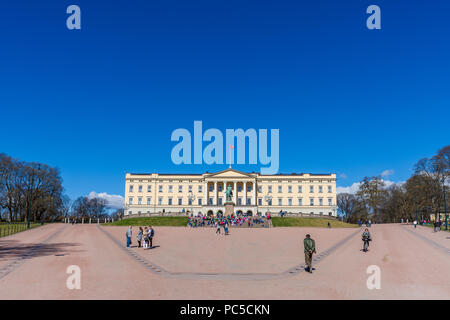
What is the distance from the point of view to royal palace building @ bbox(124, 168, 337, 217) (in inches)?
4008

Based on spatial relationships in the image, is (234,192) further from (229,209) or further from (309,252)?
(309,252)

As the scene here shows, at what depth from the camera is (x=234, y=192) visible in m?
102

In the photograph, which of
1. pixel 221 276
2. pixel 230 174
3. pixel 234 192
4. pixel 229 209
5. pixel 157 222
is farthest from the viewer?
pixel 234 192

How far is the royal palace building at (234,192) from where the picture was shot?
101812 mm

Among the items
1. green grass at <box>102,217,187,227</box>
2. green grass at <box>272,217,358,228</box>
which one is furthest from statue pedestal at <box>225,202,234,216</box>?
green grass at <box>102,217,187,227</box>

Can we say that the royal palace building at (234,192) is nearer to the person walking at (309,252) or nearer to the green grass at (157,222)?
the green grass at (157,222)

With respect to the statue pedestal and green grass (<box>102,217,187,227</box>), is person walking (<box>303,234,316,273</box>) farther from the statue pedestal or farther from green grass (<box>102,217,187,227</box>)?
the statue pedestal

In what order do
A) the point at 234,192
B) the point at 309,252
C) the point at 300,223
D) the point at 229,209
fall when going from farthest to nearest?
the point at 234,192, the point at 229,209, the point at 300,223, the point at 309,252

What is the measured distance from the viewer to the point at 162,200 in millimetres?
105188

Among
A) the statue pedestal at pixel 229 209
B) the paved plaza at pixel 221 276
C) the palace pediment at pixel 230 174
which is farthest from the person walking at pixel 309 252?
the palace pediment at pixel 230 174

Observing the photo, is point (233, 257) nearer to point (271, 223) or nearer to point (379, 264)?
point (379, 264)

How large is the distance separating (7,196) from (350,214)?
101 metres

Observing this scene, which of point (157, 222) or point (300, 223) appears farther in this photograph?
point (300, 223)

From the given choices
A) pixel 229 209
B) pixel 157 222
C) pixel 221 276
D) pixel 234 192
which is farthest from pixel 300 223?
pixel 221 276
